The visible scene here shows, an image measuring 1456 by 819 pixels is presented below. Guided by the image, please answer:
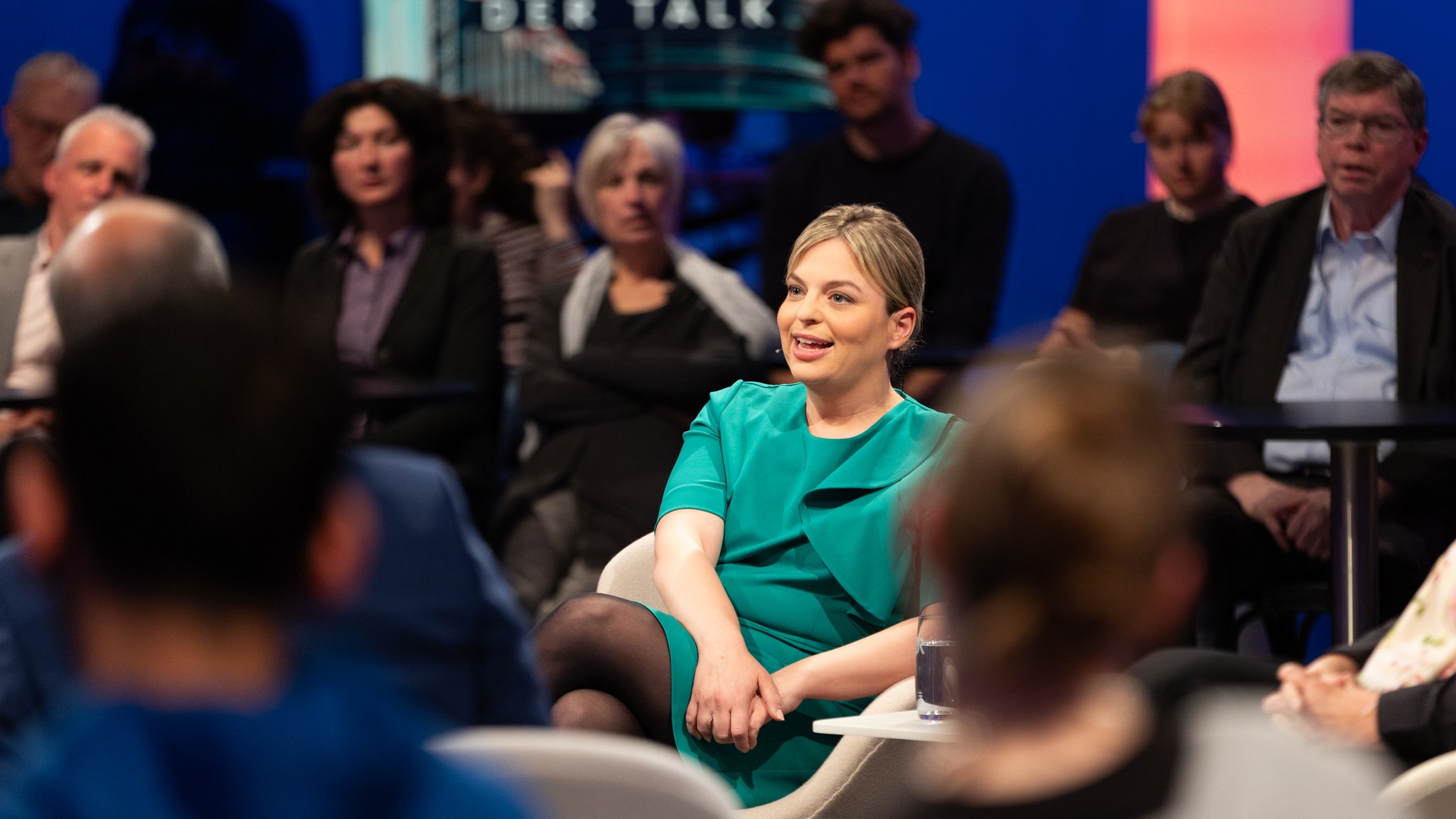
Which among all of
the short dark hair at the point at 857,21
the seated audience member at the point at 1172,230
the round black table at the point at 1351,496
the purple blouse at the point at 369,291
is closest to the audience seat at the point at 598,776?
the round black table at the point at 1351,496

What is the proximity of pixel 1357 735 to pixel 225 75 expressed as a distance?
5578 mm

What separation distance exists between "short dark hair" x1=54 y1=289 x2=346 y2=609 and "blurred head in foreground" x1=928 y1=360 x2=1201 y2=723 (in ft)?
1.31

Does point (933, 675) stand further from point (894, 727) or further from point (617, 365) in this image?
point (617, 365)

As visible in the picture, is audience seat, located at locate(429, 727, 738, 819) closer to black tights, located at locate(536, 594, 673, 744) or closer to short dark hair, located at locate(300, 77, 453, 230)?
black tights, located at locate(536, 594, 673, 744)

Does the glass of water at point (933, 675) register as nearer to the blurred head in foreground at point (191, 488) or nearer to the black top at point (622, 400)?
the blurred head in foreground at point (191, 488)

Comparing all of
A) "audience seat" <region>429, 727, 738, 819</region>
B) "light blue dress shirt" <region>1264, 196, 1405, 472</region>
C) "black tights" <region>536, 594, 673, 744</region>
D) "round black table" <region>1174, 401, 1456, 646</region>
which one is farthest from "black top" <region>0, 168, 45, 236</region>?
"audience seat" <region>429, 727, 738, 819</region>

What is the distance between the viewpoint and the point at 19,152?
554 centimetres

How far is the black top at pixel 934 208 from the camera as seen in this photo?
4910 millimetres

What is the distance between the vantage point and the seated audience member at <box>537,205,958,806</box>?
8.32 feet

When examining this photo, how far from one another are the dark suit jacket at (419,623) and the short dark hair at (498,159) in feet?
14.2

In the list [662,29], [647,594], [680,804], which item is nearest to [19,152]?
[662,29]

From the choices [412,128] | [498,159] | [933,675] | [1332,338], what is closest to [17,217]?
[412,128]

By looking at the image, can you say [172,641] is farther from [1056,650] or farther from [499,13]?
[499,13]

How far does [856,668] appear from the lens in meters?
2.53
